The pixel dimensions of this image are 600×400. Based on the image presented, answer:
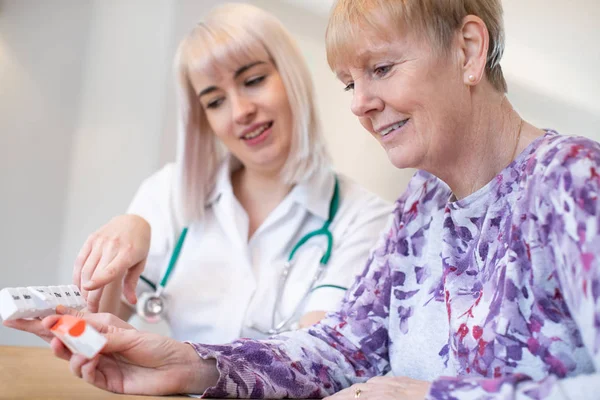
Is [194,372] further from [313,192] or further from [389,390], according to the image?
[313,192]

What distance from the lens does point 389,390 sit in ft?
2.55

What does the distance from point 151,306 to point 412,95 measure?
0.89 m

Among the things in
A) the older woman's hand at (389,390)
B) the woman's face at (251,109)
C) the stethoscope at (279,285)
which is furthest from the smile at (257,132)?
the older woman's hand at (389,390)

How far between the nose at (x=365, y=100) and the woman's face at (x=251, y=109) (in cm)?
61

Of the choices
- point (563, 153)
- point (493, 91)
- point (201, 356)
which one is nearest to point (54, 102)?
point (201, 356)

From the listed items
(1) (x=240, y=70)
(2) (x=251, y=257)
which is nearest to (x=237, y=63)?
(1) (x=240, y=70)

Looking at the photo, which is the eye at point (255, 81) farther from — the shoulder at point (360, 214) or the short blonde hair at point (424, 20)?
the short blonde hair at point (424, 20)

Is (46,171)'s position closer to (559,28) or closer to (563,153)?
(559,28)

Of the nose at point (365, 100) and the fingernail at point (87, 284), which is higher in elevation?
the nose at point (365, 100)

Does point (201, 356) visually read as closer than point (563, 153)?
No

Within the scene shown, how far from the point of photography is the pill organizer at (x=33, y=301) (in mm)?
803

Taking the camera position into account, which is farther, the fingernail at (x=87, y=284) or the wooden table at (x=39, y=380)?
the fingernail at (x=87, y=284)

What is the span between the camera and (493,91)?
91 centimetres

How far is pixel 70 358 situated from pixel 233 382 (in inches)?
8.6
